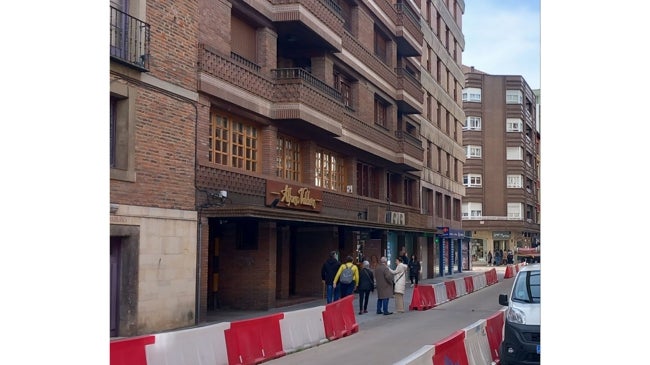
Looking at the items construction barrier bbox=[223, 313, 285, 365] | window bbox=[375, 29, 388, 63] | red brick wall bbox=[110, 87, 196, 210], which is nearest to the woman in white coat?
red brick wall bbox=[110, 87, 196, 210]

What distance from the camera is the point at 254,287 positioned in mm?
18125

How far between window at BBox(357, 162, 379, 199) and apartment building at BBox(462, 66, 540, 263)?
8.66 m

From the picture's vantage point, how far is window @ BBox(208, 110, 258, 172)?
52.5ft

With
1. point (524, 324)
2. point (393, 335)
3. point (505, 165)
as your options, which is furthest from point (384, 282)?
point (524, 324)

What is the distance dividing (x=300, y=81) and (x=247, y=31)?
191 cm

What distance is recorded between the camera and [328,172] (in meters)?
20.3

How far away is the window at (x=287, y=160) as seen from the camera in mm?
18375

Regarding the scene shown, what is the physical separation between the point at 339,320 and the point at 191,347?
5.55 metres

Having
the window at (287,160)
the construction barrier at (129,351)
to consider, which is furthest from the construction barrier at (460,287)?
the construction barrier at (129,351)

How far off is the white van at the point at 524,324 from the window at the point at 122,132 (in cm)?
603

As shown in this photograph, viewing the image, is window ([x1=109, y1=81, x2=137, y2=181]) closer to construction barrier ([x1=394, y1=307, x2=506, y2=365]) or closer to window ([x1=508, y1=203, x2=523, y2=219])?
construction barrier ([x1=394, y1=307, x2=506, y2=365])

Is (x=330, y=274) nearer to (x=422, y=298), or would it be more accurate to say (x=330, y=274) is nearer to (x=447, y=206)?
(x=422, y=298)
